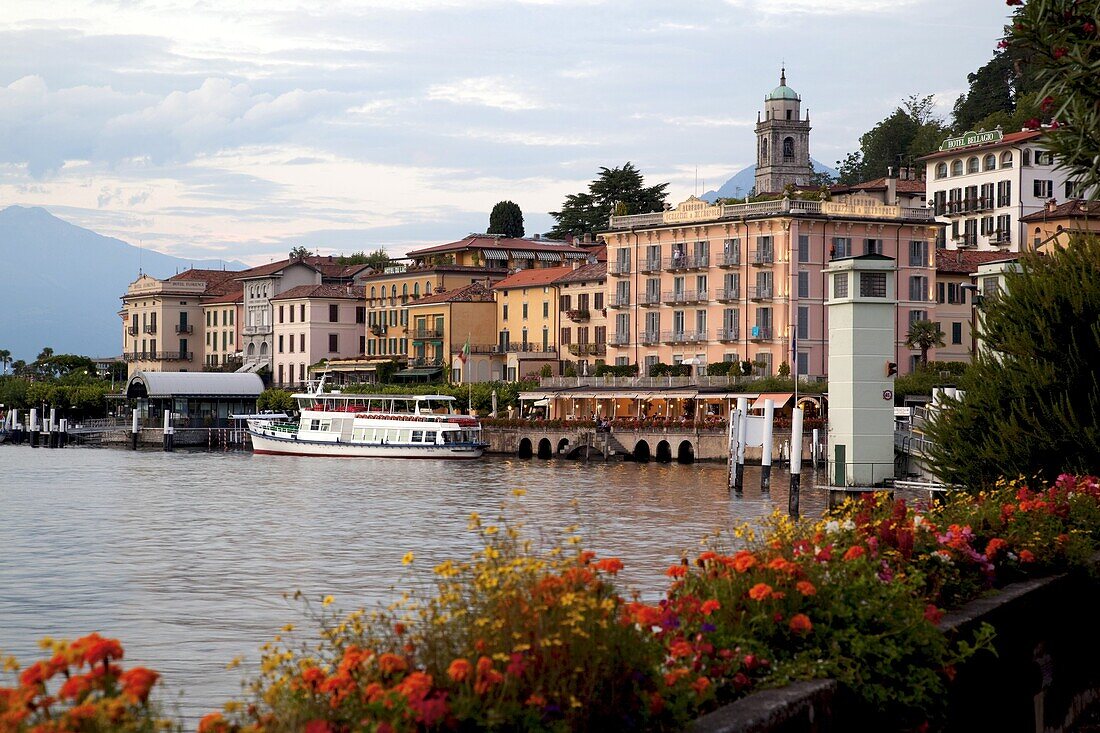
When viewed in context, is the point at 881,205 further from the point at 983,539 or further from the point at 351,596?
the point at 983,539

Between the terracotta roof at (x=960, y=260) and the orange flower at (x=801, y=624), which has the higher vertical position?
the terracotta roof at (x=960, y=260)

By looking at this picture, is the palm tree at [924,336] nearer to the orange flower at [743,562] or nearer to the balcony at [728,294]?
the balcony at [728,294]

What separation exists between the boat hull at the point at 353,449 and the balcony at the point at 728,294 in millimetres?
18042

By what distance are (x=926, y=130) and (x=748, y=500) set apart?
338 feet

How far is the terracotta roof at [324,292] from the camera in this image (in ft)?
447

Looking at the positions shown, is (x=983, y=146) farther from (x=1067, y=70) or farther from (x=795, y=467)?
(x=1067, y=70)

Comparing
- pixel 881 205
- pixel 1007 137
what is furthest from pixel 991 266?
pixel 1007 137

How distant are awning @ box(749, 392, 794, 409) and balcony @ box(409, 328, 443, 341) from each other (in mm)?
42379

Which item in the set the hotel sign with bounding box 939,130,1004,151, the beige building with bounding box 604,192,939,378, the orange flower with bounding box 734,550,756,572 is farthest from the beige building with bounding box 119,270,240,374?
the orange flower with bounding box 734,550,756,572

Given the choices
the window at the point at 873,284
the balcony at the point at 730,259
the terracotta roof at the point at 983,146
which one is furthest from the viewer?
the terracotta roof at the point at 983,146

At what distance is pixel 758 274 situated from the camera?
300 ft

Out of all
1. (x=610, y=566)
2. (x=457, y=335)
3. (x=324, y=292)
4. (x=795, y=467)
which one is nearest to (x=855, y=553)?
(x=610, y=566)

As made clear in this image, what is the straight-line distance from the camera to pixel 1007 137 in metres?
105

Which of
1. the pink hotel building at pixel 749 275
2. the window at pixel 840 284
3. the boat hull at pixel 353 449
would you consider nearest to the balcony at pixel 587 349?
the pink hotel building at pixel 749 275
